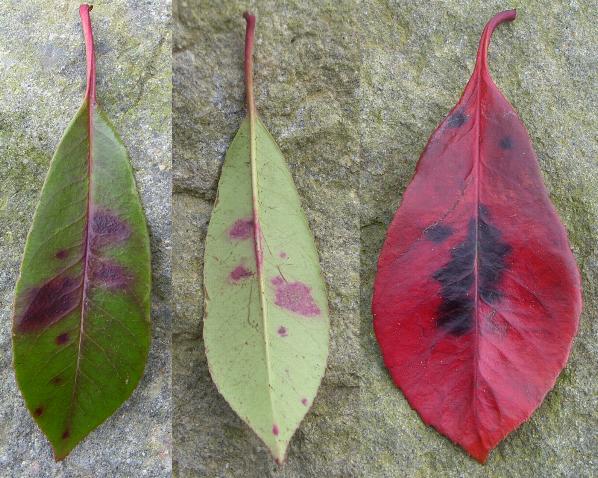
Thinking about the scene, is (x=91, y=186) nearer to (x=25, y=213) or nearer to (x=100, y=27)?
(x=25, y=213)

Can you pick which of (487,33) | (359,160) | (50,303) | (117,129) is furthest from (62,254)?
(487,33)

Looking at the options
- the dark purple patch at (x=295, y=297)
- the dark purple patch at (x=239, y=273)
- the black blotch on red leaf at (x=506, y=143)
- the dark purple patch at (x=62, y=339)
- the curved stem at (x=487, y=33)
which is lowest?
the dark purple patch at (x=62, y=339)

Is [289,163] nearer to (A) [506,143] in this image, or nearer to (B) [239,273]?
(B) [239,273]

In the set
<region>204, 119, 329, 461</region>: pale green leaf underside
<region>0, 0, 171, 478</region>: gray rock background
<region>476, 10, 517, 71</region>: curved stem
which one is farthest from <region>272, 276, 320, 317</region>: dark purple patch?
<region>476, 10, 517, 71</region>: curved stem

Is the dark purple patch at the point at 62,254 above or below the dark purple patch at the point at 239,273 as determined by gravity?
above

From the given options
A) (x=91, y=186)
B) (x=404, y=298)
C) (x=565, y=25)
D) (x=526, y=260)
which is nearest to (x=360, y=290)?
(x=404, y=298)

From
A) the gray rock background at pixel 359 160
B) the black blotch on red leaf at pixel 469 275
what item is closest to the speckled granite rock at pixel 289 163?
the gray rock background at pixel 359 160

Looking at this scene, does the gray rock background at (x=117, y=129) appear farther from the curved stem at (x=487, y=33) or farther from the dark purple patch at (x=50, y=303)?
the curved stem at (x=487, y=33)

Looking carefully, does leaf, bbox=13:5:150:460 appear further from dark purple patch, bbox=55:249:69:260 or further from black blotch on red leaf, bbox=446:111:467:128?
black blotch on red leaf, bbox=446:111:467:128
